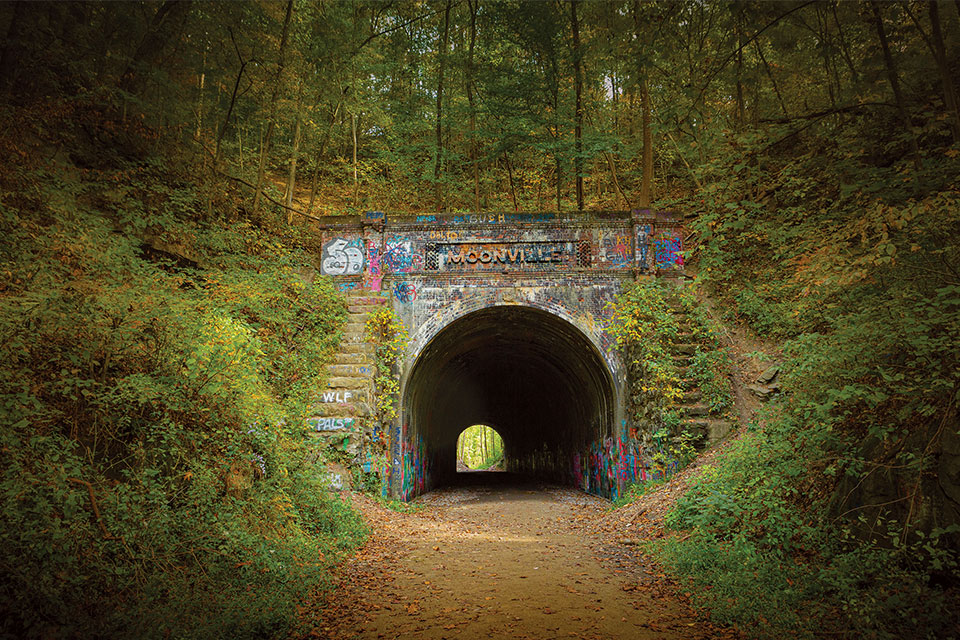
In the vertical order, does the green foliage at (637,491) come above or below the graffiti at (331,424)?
below

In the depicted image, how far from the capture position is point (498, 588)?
534 centimetres

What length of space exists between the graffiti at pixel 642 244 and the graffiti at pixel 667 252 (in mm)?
215

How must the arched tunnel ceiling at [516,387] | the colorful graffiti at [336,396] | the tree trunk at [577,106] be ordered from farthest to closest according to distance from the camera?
the tree trunk at [577,106] < the arched tunnel ceiling at [516,387] < the colorful graffiti at [336,396]

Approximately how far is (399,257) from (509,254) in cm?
245

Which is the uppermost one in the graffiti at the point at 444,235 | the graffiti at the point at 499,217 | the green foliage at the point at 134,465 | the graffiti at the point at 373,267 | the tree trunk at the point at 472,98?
the tree trunk at the point at 472,98

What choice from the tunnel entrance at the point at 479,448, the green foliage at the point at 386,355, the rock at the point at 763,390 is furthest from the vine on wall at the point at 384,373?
the tunnel entrance at the point at 479,448

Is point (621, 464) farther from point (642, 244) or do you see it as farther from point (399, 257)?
point (399, 257)

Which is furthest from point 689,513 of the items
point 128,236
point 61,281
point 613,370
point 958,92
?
point 128,236

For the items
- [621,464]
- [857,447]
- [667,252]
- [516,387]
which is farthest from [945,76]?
[516,387]

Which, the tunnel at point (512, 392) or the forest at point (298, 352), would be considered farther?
the tunnel at point (512, 392)

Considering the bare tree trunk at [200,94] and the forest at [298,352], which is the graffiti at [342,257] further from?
the bare tree trunk at [200,94]

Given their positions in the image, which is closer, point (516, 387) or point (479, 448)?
point (516, 387)

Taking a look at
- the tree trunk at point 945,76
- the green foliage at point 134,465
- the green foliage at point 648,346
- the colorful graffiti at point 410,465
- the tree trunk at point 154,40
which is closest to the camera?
the green foliage at point 134,465

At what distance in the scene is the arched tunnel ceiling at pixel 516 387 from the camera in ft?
39.8
